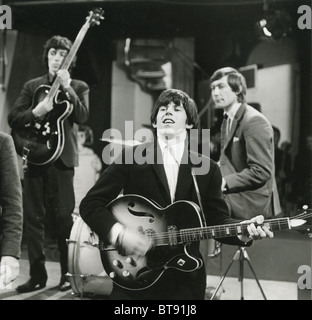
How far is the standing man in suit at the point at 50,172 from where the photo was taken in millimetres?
3032

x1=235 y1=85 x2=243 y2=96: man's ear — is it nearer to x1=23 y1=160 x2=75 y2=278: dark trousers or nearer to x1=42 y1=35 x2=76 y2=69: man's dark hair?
x1=42 y1=35 x2=76 y2=69: man's dark hair

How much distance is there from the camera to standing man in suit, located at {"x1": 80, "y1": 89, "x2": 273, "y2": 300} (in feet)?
8.48

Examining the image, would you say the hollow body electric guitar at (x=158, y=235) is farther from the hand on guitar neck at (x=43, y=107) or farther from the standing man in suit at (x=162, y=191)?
A: the hand on guitar neck at (x=43, y=107)

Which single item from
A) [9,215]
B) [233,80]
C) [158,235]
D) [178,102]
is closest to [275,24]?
[233,80]

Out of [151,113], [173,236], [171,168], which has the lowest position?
[173,236]

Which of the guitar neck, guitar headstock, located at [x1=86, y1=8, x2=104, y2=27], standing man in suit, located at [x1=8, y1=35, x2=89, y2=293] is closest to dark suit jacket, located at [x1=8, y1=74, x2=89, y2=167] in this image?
standing man in suit, located at [x1=8, y1=35, x2=89, y2=293]

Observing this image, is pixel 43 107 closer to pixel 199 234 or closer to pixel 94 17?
pixel 94 17

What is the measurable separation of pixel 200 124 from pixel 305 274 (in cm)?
111

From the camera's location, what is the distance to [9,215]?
209 cm

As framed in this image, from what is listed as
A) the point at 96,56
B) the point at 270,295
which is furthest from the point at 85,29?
the point at 270,295

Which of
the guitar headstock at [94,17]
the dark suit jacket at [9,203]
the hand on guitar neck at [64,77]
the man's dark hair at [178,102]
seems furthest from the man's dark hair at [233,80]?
the dark suit jacket at [9,203]

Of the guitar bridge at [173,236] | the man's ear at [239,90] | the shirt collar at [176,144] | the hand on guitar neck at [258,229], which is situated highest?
the man's ear at [239,90]

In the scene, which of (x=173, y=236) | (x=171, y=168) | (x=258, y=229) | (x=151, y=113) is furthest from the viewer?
(x=151, y=113)

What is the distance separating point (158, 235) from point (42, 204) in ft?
2.91
